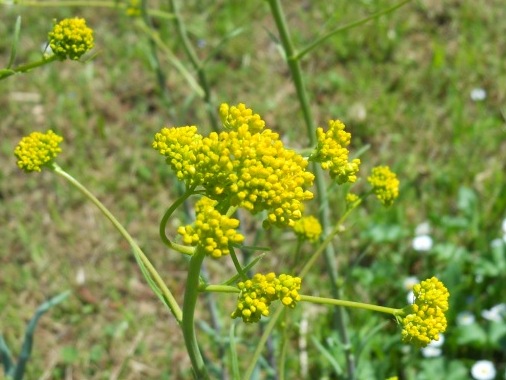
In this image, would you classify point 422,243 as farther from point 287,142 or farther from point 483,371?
point 287,142

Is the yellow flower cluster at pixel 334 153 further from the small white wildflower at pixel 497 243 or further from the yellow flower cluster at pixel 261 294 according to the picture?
the small white wildflower at pixel 497 243

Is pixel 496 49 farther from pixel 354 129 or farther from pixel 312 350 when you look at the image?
pixel 312 350

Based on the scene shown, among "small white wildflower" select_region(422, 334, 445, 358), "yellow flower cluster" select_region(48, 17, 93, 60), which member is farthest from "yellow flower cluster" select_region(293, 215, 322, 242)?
"small white wildflower" select_region(422, 334, 445, 358)

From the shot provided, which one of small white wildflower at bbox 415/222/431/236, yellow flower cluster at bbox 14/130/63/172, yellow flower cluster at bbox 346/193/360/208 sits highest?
small white wildflower at bbox 415/222/431/236

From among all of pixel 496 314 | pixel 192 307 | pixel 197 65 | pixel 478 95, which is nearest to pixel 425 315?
pixel 192 307

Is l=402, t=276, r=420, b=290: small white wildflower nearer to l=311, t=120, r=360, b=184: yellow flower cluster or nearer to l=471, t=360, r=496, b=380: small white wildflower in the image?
l=471, t=360, r=496, b=380: small white wildflower
